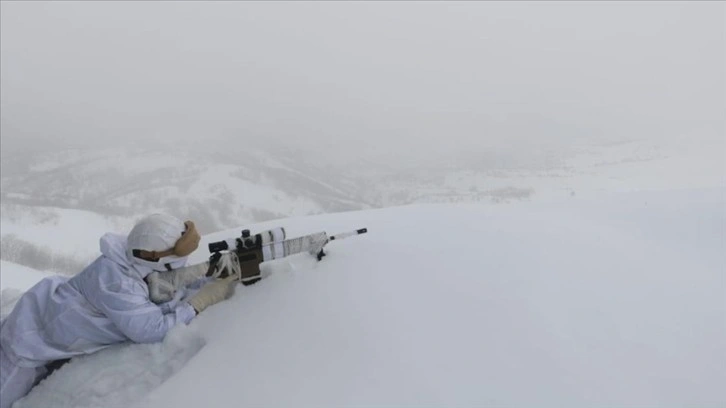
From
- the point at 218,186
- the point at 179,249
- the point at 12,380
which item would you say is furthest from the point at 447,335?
the point at 218,186

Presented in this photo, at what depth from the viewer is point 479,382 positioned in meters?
3.00

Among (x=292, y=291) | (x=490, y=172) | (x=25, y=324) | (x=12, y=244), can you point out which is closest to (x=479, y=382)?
(x=292, y=291)

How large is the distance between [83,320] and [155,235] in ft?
3.30

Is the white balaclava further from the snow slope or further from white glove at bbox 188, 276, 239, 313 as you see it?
the snow slope

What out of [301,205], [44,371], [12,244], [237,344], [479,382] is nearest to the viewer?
[479,382]

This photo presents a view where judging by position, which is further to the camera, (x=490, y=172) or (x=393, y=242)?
(x=490, y=172)

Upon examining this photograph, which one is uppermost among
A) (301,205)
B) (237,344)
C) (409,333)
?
(409,333)

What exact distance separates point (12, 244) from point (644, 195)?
70.8m

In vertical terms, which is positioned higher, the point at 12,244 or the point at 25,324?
the point at 25,324

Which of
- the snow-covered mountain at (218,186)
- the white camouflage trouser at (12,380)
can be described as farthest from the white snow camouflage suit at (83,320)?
the snow-covered mountain at (218,186)

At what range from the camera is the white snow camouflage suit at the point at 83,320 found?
3898mm

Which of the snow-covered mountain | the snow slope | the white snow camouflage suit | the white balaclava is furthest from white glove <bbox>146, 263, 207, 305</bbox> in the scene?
the snow-covered mountain

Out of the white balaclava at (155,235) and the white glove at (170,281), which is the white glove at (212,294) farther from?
the white balaclava at (155,235)

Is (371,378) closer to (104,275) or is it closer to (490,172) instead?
(104,275)
